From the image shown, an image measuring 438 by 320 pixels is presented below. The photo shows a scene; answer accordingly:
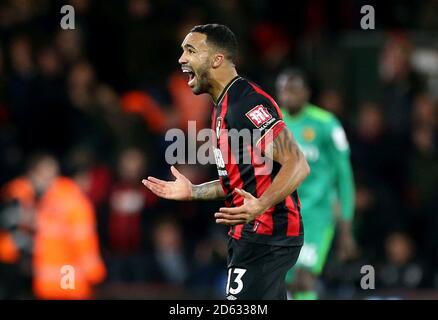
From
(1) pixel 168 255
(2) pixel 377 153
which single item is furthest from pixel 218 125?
(2) pixel 377 153

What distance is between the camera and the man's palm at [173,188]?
6.34 m

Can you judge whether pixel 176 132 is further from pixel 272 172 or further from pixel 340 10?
pixel 272 172

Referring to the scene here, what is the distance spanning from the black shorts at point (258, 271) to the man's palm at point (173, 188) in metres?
0.46

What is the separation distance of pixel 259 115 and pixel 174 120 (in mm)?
6345

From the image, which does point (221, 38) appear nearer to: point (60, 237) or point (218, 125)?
point (218, 125)

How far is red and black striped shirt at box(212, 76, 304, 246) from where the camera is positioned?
6012mm

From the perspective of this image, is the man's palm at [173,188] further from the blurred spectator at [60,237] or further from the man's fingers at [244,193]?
the blurred spectator at [60,237]

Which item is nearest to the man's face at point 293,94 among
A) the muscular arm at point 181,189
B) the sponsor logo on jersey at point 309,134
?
the sponsor logo on jersey at point 309,134

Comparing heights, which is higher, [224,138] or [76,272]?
[224,138]

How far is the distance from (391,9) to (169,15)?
9.58ft

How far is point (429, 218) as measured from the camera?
38.3 ft

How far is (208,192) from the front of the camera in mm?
6469
